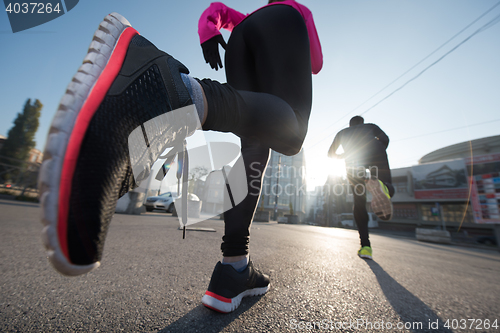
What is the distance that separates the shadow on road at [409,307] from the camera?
663mm

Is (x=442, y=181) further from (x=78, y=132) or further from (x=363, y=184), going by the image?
(x=78, y=132)

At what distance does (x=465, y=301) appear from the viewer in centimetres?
91

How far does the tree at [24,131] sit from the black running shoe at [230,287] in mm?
26897

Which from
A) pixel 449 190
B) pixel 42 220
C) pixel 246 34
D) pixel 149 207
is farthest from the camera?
pixel 449 190

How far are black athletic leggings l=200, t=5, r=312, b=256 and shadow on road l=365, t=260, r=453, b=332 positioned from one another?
1.88ft

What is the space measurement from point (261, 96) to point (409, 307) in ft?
3.01

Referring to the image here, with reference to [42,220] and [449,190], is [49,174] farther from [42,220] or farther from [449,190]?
[449,190]

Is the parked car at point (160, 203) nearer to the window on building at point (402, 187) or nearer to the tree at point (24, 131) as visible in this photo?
the window on building at point (402, 187)

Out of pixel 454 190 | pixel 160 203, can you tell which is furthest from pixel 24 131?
pixel 454 190

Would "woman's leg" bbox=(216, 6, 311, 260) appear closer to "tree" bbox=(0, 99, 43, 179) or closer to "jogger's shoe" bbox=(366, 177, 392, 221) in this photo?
"jogger's shoe" bbox=(366, 177, 392, 221)

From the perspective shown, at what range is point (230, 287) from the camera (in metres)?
0.67

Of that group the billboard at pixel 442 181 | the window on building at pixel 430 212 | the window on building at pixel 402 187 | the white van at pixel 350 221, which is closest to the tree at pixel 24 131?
the white van at pixel 350 221

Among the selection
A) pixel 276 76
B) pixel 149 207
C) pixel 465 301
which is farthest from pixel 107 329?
pixel 149 207

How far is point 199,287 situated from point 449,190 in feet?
73.1
